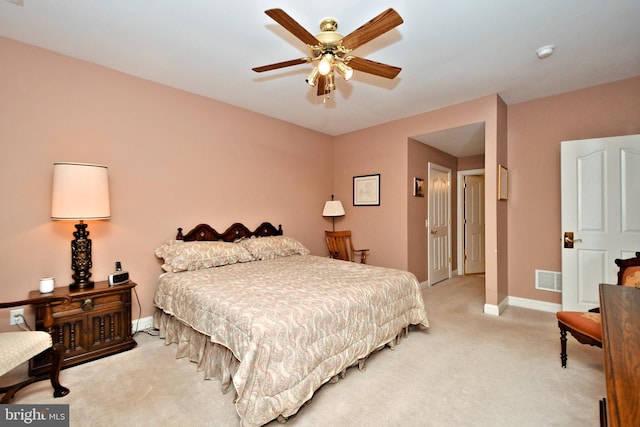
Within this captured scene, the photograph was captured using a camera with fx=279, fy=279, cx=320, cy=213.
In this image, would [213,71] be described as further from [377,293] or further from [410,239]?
[410,239]

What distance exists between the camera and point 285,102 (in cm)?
361

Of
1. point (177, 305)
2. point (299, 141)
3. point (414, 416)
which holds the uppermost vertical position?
point (299, 141)

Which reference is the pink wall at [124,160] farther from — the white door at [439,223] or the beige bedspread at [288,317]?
the white door at [439,223]

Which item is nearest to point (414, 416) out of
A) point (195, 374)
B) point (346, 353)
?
point (346, 353)

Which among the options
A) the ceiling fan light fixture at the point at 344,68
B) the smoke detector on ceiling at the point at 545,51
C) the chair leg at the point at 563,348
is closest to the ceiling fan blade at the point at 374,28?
the ceiling fan light fixture at the point at 344,68

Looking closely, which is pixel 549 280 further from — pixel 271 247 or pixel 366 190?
pixel 271 247

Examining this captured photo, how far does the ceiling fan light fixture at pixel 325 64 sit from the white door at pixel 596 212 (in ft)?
10.0

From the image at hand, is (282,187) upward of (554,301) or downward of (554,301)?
upward

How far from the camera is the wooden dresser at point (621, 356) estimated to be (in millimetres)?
676

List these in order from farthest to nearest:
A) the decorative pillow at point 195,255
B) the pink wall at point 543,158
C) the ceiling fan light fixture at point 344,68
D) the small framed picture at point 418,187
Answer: the small framed picture at point 418,187 < the pink wall at point 543,158 < the decorative pillow at point 195,255 < the ceiling fan light fixture at point 344,68

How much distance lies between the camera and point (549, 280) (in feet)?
11.7

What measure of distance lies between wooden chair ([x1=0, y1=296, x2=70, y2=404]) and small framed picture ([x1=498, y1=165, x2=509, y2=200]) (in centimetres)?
444

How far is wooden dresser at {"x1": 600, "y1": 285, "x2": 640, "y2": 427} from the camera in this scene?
26.6 inches

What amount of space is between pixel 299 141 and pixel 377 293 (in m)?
3.04
